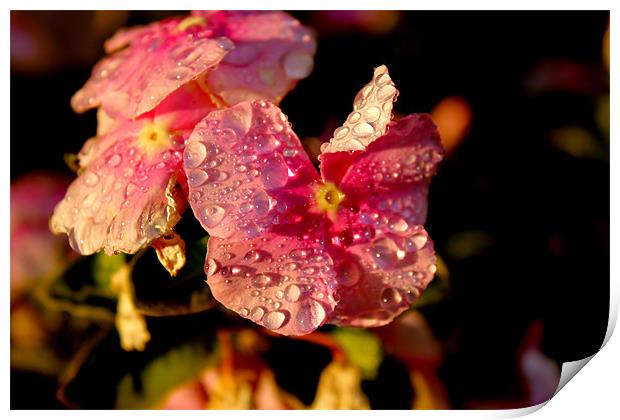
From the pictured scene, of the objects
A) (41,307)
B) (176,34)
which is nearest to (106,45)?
(176,34)

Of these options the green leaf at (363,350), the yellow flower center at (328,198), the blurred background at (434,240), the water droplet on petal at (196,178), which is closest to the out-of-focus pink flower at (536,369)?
the blurred background at (434,240)

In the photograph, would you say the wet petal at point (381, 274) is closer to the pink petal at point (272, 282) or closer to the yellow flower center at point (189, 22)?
the pink petal at point (272, 282)

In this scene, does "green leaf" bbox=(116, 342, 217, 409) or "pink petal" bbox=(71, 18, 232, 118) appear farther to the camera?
"green leaf" bbox=(116, 342, 217, 409)

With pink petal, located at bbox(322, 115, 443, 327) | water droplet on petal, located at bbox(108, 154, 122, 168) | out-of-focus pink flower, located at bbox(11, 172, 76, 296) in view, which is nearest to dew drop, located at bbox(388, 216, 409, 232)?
pink petal, located at bbox(322, 115, 443, 327)

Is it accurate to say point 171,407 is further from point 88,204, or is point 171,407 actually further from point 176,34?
point 176,34

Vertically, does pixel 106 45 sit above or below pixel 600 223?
above

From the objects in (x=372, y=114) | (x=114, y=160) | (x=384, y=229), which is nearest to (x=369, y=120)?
(x=372, y=114)

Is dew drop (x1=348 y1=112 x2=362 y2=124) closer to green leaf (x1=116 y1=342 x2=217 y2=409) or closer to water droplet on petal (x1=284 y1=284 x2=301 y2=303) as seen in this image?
water droplet on petal (x1=284 y1=284 x2=301 y2=303)
